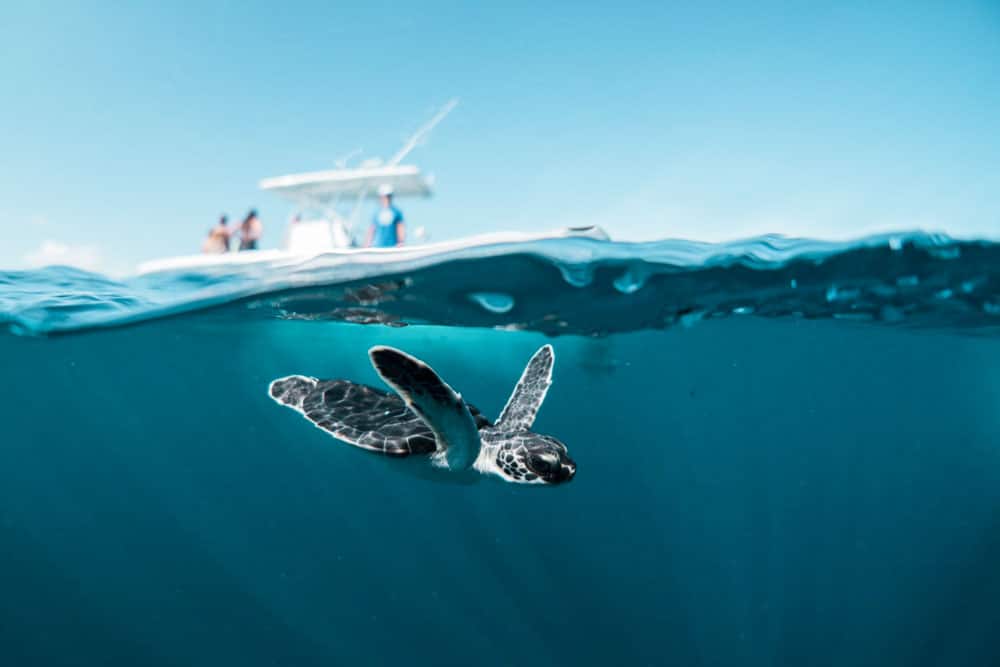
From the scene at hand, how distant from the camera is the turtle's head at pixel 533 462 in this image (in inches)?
149

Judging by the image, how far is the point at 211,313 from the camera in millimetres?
8664

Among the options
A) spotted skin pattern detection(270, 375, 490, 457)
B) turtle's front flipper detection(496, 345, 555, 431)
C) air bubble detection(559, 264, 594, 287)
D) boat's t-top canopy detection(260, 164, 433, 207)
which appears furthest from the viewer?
boat's t-top canopy detection(260, 164, 433, 207)

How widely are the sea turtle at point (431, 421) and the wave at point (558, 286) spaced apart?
167cm

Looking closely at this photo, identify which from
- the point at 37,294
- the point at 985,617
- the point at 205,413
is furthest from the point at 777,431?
the point at 205,413

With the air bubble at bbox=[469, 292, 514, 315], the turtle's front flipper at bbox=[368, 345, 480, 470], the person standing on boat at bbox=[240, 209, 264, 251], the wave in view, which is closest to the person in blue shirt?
the wave

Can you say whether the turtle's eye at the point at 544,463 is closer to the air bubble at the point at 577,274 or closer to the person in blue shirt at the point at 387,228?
the air bubble at the point at 577,274

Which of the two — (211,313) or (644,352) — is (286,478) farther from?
(644,352)

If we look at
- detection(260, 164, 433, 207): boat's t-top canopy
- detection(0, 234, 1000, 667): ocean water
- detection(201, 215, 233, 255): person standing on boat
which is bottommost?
detection(0, 234, 1000, 667): ocean water

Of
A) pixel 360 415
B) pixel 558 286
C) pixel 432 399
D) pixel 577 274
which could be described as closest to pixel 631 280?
pixel 577 274

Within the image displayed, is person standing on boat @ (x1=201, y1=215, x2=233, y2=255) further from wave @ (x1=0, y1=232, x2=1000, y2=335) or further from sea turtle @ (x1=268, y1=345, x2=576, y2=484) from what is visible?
sea turtle @ (x1=268, y1=345, x2=576, y2=484)

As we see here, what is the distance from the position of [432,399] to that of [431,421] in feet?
1.25

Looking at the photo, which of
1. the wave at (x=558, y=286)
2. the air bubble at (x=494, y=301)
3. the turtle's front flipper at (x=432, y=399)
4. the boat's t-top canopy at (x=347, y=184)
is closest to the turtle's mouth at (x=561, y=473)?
the turtle's front flipper at (x=432, y=399)

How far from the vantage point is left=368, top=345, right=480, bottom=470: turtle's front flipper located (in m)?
2.98

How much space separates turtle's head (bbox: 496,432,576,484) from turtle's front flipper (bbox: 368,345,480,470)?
292 millimetres
